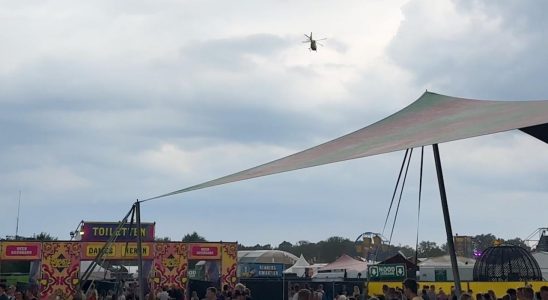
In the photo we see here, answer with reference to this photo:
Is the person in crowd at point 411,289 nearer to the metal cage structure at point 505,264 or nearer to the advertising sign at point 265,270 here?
the metal cage structure at point 505,264

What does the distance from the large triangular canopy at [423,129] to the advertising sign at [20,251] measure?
1728 cm

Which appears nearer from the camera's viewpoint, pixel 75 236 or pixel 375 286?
pixel 375 286

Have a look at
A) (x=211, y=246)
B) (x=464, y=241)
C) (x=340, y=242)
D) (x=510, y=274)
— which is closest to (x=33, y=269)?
(x=211, y=246)

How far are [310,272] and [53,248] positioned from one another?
15.9 metres

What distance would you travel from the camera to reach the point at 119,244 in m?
25.2

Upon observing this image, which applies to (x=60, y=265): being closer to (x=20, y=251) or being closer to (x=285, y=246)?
(x=20, y=251)

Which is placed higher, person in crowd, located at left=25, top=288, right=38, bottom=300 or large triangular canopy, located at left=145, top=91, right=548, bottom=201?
large triangular canopy, located at left=145, top=91, right=548, bottom=201

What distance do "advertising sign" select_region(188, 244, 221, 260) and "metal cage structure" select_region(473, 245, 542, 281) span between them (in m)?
9.85

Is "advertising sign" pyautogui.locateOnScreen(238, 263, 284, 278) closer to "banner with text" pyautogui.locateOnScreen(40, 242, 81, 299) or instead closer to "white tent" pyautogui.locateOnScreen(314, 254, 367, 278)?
"white tent" pyautogui.locateOnScreen(314, 254, 367, 278)

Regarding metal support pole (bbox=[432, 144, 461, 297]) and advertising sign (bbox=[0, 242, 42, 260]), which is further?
advertising sign (bbox=[0, 242, 42, 260])

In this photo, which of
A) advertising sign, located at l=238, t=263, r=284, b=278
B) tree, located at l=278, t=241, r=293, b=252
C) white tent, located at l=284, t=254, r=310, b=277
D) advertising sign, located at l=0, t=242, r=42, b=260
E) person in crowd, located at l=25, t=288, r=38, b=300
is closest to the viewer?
person in crowd, located at l=25, t=288, r=38, b=300

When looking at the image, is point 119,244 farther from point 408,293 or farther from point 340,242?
point 340,242

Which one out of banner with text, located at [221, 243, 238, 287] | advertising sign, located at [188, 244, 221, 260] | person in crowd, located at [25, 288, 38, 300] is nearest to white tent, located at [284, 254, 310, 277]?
banner with text, located at [221, 243, 238, 287]

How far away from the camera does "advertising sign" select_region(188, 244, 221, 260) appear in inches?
1017
